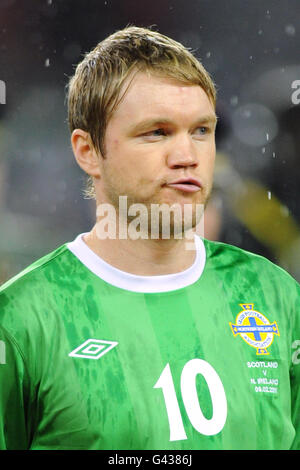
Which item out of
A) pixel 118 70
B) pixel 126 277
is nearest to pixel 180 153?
pixel 118 70

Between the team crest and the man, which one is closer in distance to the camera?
the man

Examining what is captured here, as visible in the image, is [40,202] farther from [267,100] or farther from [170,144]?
[170,144]

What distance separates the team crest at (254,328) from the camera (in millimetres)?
2484

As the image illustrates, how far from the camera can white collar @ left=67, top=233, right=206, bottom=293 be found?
2.43 metres

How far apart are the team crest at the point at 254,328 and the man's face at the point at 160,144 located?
18.6 inches

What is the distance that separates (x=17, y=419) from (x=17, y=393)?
0.30 feet

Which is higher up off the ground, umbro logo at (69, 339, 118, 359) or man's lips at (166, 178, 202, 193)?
man's lips at (166, 178, 202, 193)

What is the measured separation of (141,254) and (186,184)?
0.31 metres

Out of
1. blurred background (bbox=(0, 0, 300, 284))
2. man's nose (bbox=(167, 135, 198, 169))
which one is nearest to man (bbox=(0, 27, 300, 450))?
man's nose (bbox=(167, 135, 198, 169))

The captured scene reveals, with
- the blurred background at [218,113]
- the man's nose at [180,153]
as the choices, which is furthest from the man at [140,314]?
the blurred background at [218,113]

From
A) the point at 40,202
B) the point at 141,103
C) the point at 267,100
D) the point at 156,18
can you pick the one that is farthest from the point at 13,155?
the point at 141,103

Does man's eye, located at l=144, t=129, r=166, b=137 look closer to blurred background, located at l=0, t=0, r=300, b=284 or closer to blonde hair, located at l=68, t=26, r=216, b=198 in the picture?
blonde hair, located at l=68, t=26, r=216, b=198

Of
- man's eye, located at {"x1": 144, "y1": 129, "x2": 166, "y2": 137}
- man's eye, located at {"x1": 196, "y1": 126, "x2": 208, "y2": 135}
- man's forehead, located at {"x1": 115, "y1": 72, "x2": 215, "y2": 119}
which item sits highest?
man's forehead, located at {"x1": 115, "y1": 72, "x2": 215, "y2": 119}

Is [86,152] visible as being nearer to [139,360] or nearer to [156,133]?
[156,133]
